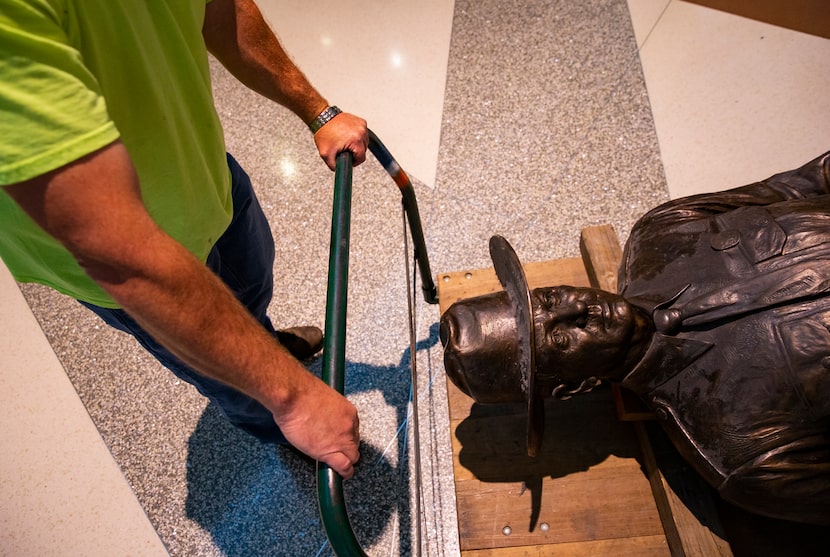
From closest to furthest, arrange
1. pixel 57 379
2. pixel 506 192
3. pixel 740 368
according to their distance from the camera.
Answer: pixel 740 368, pixel 57 379, pixel 506 192

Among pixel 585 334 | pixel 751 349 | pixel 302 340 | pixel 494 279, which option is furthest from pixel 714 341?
pixel 302 340

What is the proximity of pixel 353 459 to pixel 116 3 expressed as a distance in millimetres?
764

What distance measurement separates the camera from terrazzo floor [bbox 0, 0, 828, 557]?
64.1 inches

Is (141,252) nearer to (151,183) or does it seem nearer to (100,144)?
(100,144)

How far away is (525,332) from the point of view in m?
1.07

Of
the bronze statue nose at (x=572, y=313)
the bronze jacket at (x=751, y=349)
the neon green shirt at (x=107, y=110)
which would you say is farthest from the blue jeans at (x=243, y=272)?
the bronze jacket at (x=751, y=349)

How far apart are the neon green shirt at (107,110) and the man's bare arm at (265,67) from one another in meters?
0.14

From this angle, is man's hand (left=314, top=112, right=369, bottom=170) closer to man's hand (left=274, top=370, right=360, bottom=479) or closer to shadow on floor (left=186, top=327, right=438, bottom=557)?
man's hand (left=274, top=370, right=360, bottom=479)

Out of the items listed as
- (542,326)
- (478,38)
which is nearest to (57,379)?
(542,326)

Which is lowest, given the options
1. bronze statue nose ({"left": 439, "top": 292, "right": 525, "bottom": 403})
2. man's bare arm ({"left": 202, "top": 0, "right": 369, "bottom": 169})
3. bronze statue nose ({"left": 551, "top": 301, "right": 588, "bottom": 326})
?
bronze statue nose ({"left": 439, "top": 292, "right": 525, "bottom": 403})

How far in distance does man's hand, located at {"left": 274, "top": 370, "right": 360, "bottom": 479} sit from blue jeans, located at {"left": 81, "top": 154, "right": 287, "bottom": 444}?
0.50 m

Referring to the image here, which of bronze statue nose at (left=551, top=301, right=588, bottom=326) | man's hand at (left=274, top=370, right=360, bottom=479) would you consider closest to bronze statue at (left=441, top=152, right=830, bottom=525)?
bronze statue nose at (left=551, top=301, right=588, bottom=326)

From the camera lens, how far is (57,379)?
6.46 ft

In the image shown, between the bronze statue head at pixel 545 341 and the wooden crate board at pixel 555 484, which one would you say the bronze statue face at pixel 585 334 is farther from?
the wooden crate board at pixel 555 484
